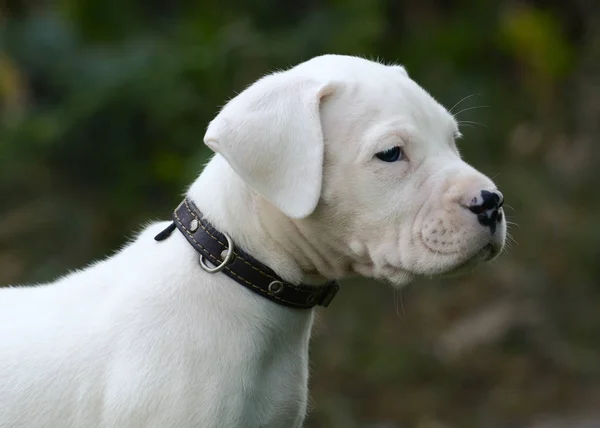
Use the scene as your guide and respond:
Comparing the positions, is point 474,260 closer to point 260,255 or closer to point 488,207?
point 488,207

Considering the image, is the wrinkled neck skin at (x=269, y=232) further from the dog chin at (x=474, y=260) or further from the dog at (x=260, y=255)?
the dog chin at (x=474, y=260)

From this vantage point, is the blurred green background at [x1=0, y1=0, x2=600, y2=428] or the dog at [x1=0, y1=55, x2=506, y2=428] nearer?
the dog at [x1=0, y1=55, x2=506, y2=428]

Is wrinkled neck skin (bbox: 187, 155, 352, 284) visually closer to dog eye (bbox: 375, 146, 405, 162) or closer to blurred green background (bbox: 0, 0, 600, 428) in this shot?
dog eye (bbox: 375, 146, 405, 162)

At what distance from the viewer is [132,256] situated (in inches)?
156

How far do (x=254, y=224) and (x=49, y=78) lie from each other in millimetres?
6101

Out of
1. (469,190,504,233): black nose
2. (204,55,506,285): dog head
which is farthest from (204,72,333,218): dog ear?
(469,190,504,233): black nose

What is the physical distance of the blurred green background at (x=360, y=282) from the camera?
8.02 metres

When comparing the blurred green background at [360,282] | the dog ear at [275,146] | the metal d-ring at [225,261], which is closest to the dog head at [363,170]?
the dog ear at [275,146]

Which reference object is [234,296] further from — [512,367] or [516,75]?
[516,75]

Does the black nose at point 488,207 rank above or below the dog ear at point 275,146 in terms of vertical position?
below

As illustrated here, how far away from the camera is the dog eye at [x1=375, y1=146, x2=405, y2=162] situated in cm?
368

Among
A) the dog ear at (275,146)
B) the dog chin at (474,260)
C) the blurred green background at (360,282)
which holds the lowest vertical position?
the blurred green background at (360,282)

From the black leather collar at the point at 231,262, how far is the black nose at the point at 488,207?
756 mm

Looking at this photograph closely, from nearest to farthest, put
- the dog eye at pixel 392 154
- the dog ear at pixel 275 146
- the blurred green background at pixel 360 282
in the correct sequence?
the dog ear at pixel 275 146, the dog eye at pixel 392 154, the blurred green background at pixel 360 282
